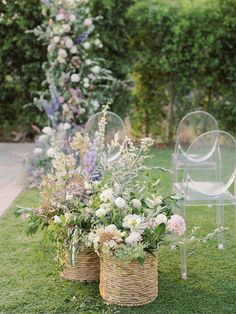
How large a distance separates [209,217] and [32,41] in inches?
138

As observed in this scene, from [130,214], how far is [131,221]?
0.24 ft

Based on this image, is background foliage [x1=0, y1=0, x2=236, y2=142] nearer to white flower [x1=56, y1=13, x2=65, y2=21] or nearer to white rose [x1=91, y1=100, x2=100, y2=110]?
white rose [x1=91, y1=100, x2=100, y2=110]

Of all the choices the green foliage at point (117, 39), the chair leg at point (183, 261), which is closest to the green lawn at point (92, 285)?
the chair leg at point (183, 261)

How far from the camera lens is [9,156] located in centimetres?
653

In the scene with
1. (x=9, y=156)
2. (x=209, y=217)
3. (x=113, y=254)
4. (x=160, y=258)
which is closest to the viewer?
(x=113, y=254)

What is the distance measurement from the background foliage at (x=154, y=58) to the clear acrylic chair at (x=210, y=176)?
2838 mm

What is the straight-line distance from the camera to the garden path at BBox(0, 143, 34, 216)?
194 inches

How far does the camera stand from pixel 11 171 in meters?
5.84

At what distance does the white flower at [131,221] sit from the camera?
9.26 feet

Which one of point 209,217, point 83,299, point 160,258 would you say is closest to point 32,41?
point 209,217

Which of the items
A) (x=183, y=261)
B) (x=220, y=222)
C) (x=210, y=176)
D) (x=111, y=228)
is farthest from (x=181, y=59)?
(x=111, y=228)

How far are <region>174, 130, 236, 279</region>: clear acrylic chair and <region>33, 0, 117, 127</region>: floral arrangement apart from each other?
6.63 ft

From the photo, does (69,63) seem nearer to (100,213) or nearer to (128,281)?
(100,213)

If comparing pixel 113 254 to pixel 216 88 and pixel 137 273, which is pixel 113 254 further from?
pixel 216 88
